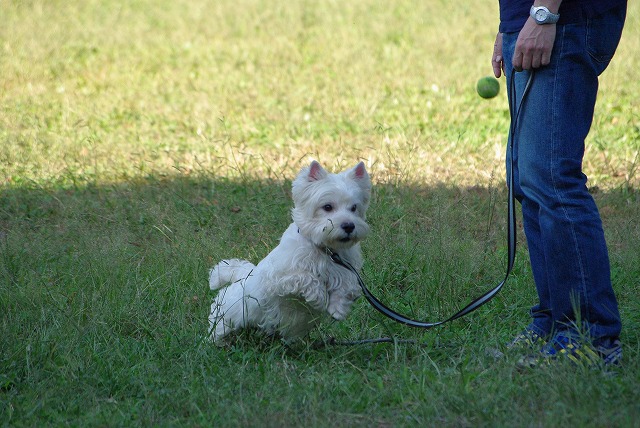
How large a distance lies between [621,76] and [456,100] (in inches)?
83.0

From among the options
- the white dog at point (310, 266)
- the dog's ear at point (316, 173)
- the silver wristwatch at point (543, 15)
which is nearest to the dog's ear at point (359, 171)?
the white dog at point (310, 266)

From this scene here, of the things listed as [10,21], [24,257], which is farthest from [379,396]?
[10,21]

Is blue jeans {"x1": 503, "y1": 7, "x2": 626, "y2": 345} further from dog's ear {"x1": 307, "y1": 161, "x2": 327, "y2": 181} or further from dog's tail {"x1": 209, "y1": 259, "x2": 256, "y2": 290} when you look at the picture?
dog's tail {"x1": 209, "y1": 259, "x2": 256, "y2": 290}

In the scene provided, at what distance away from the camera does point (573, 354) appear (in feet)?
11.3

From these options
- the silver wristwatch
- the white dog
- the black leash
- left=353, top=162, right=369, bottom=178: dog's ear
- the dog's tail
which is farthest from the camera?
the dog's tail

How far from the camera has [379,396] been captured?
3.30 m

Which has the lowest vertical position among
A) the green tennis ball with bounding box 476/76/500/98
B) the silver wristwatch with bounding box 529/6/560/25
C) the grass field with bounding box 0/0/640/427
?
the grass field with bounding box 0/0/640/427

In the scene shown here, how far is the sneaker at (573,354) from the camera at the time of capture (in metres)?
3.30

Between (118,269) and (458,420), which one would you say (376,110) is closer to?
(118,269)

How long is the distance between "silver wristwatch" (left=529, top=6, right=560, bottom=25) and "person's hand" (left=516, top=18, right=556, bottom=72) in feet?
0.07

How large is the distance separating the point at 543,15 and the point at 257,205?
336 cm

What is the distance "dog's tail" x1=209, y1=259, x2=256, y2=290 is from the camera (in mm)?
4238

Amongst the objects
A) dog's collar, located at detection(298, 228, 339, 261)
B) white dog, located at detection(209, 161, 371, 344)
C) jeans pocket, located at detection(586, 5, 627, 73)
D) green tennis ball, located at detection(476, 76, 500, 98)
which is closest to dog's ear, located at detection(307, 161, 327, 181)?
white dog, located at detection(209, 161, 371, 344)

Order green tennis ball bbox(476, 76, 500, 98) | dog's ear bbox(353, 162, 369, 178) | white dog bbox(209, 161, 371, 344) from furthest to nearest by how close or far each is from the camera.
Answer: green tennis ball bbox(476, 76, 500, 98) → dog's ear bbox(353, 162, 369, 178) → white dog bbox(209, 161, 371, 344)
